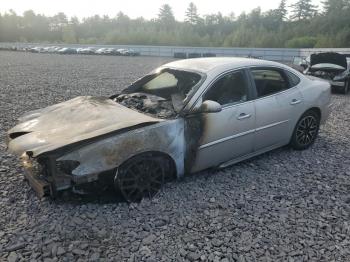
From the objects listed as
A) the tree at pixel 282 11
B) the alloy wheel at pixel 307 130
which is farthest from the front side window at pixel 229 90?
the tree at pixel 282 11

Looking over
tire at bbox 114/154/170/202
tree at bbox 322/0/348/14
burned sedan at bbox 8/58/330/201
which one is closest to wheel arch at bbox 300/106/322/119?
burned sedan at bbox 8/58/330/201

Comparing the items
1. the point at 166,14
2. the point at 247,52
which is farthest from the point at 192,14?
the point at 247,52

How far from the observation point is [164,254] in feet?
9.55

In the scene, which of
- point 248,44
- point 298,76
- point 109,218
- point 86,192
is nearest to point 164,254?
point 109,218

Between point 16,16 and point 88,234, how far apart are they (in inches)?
4098

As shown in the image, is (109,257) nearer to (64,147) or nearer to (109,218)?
(109,218)

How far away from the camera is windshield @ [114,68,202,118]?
4.07 meters

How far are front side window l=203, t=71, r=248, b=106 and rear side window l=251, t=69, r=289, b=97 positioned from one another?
24cm

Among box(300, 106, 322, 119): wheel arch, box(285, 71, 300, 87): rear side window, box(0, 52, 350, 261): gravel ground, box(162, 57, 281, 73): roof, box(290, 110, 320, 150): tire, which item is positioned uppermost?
box(162, 57, 281, 73): roof

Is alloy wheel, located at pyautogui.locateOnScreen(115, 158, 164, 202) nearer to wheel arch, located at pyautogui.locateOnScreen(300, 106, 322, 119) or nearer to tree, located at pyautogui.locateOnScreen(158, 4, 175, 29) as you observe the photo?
wheel arch, located at pyautogui.locateOnScreen(300, 106, 322, 119)

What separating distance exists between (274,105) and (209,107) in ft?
4.39

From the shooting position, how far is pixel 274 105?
15.0ft

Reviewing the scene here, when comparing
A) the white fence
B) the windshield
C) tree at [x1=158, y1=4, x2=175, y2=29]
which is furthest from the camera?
tree at [x1=158, y1=4, x2=175, y2=29]

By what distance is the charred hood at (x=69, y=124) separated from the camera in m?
3.35
